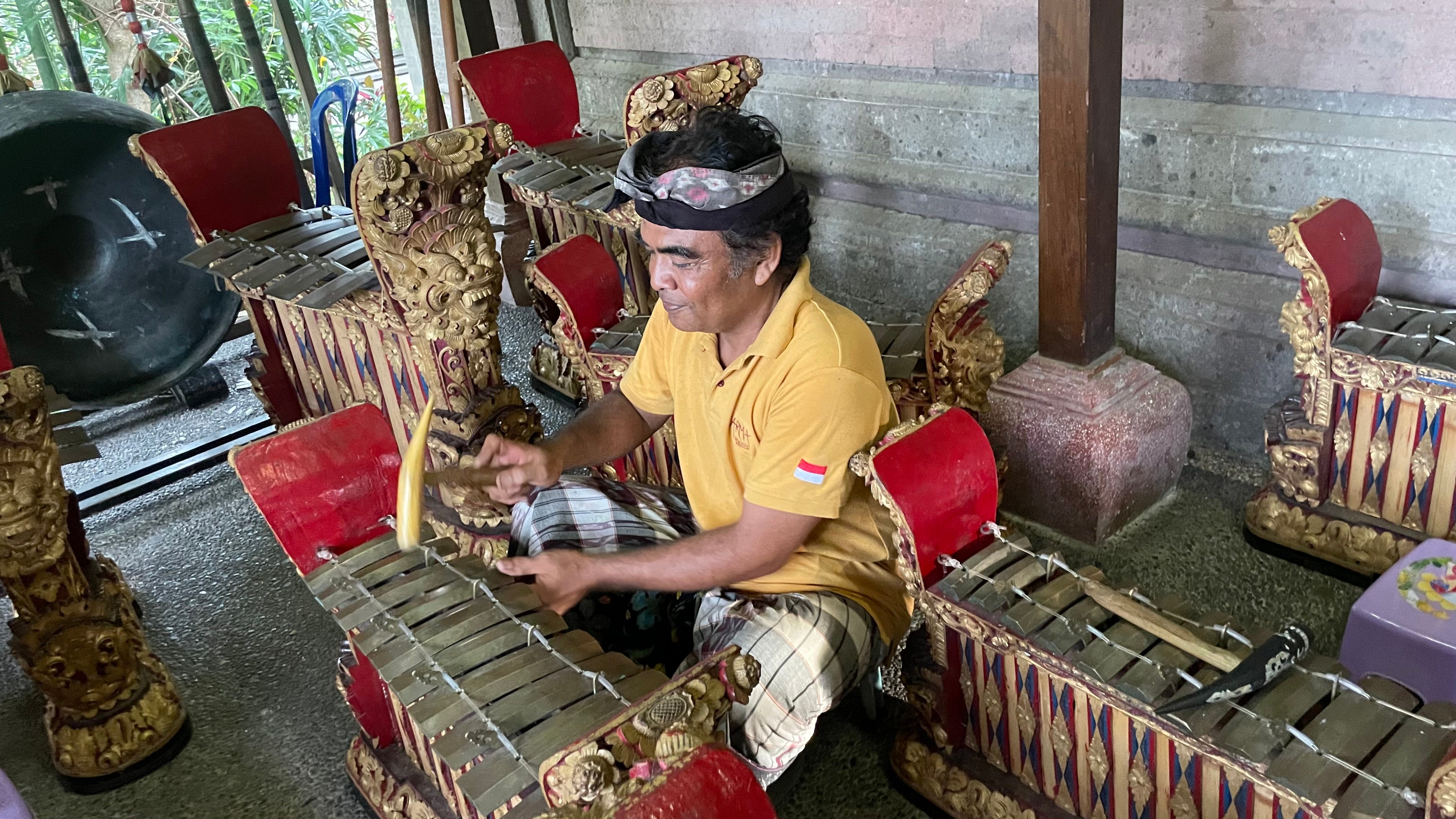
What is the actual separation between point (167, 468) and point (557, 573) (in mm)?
2258

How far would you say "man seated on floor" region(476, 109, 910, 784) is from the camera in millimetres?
1709

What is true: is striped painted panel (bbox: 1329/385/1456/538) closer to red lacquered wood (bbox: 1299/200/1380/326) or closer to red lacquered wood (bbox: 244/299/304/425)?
red lacquered wood (bbox: 1299/200/1380/326)

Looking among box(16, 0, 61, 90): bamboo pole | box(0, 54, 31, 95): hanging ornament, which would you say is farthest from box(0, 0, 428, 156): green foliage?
box(0, 54, 31, 95): hanging ornament

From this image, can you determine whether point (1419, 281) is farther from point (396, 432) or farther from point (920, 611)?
point (396, 432)

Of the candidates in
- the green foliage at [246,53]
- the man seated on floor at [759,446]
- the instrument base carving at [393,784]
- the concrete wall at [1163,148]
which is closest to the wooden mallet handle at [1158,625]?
the man seated on floor at [759,446]

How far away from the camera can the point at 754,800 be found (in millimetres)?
1143

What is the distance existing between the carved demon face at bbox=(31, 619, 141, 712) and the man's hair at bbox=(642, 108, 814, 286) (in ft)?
5.05

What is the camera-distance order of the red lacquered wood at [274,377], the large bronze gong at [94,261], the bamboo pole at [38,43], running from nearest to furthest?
the red lacquered wood at [274,377] < the large bronze gong at [94,261] < the bamboo pole at [38,43]

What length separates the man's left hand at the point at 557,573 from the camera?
1.83 metres

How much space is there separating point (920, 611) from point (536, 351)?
2363 millimetres

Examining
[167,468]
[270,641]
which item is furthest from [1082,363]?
[167,468]

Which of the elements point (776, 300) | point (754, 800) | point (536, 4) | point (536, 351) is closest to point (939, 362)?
point (776, 300)

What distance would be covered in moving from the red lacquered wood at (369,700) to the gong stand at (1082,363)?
1.59 metres

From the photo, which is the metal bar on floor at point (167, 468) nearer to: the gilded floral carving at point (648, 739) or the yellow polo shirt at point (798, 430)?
the yellow polo shirt at point (798, 430)
